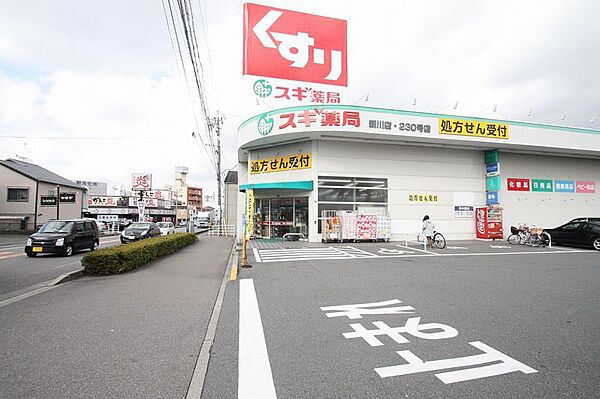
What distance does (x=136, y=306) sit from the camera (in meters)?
5.23

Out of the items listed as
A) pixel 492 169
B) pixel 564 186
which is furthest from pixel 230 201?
pixel 564 186

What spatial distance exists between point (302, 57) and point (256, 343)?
14666 millimetres

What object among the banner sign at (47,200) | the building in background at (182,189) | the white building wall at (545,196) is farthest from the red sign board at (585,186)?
the building in background at (182,189)

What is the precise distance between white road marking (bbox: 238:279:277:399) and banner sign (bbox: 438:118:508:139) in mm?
15551

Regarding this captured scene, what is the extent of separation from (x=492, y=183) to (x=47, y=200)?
36706 millimetres

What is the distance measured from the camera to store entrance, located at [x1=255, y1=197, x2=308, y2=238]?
58.8 feet

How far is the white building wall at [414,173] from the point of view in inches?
684

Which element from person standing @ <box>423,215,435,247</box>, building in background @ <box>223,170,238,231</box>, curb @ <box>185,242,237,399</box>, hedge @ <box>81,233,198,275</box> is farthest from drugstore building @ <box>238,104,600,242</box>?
curb @ <box>185,242,237,399</box>

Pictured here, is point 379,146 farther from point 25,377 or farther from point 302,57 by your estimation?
point 25,377

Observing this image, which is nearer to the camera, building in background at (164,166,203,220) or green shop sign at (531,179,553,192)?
green shop sign at (531,179,553,192)

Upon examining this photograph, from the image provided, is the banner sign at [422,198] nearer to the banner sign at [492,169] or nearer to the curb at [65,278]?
the banner sign at [492,169]

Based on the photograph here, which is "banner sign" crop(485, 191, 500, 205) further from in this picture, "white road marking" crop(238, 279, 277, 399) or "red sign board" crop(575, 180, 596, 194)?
"white road marking" crop(238, 279, 277, 399)

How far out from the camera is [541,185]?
1983 centimetres

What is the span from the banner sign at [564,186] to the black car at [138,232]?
2636 cm
